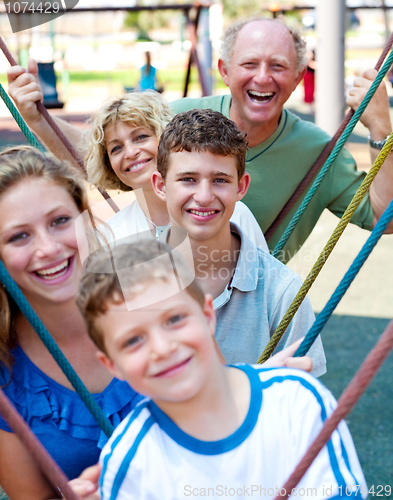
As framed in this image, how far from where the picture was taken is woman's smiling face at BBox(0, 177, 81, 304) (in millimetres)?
1039

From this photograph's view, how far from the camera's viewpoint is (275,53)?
1.74 m

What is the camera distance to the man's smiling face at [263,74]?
173 cm

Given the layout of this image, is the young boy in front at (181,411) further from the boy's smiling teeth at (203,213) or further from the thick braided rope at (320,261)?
the boy's smiling teeth at (203,213)

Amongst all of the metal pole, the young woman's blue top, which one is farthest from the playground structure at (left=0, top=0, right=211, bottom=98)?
the young woman's blue top

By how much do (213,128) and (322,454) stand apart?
26.8 inches

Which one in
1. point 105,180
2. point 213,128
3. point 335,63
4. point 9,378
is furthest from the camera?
point 335,63

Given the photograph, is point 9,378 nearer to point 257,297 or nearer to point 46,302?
point 46,302

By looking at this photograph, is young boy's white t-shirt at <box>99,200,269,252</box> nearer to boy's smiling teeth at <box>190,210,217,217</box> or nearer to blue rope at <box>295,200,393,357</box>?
boy's smiling teeth at <box>190,210,217,217</box>

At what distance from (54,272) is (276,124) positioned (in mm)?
1002

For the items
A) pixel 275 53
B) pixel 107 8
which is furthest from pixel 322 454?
pixel 107 8

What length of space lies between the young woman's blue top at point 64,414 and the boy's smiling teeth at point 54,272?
0.59 feet

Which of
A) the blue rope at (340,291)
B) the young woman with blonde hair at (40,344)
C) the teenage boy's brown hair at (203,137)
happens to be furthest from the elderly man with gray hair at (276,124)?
the blue rope at (340,291)

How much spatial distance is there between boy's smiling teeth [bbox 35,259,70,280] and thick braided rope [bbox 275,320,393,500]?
1.88 ft

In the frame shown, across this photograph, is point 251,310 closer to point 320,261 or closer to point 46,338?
point 320,261
